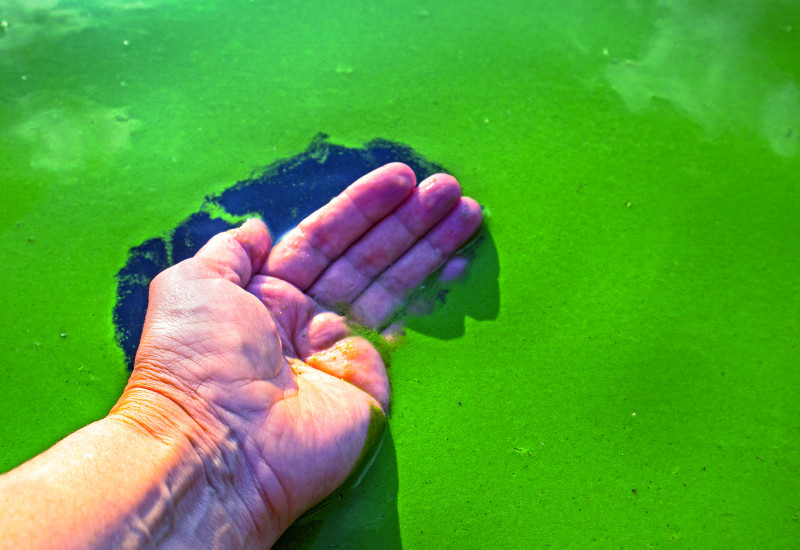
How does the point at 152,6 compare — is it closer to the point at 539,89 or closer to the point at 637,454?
the point at 539,89

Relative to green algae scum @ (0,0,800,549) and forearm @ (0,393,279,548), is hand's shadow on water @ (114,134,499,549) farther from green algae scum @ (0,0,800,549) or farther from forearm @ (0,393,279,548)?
forearm @ (0,393,279,548)

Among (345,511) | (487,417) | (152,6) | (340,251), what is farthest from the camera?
(152,6)

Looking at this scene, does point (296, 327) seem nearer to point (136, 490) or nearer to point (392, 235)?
point (392, 235)

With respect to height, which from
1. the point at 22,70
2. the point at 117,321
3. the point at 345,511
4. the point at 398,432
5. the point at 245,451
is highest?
the point at 22,70

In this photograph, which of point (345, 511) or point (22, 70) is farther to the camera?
point (22, 70)

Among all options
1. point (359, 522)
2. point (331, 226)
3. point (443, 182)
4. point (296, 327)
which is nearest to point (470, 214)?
point (443, 182)

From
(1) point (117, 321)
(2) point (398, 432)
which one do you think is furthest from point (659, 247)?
(1) point (117, 321)

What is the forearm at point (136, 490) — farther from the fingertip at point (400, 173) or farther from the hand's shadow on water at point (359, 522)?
the fingertip at point (400, 173)
